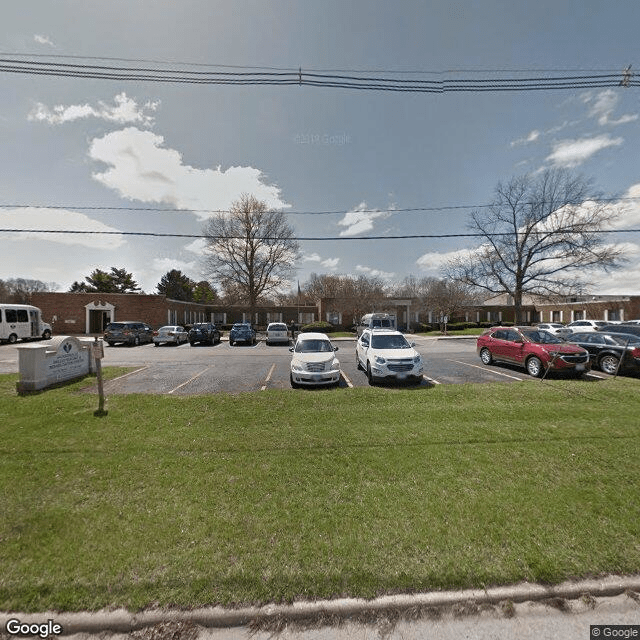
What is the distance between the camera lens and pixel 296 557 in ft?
8.66

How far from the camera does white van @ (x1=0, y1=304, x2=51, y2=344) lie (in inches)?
848

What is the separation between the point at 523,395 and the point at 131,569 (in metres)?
8.19

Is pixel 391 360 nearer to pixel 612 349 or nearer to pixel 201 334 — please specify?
pixel 612 349

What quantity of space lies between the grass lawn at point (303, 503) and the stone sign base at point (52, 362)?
2.12 m

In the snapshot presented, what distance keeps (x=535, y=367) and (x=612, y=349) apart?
121 inches

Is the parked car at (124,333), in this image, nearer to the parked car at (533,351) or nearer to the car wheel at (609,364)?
the parked car at (533,351)

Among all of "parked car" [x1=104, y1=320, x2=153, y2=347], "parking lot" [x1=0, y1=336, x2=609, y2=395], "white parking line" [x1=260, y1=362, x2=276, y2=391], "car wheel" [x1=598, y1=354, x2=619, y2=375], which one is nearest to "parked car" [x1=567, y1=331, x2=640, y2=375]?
"car wheel" [x1=598, y1=354, x2=619, y2=375]

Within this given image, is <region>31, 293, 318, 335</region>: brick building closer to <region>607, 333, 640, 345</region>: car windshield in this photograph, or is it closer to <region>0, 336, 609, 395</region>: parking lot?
<region>0, 336, 609, 395</region>: parking lot

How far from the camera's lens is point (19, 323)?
22391mm

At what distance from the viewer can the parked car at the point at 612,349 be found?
9.83 m

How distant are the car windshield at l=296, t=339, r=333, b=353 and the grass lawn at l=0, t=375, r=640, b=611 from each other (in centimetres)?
376

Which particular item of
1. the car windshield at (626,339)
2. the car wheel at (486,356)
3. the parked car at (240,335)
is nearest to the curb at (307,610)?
A: the car wheel at (486,356)

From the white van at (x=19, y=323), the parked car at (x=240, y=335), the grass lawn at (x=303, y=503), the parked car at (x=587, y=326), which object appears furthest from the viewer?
the parked car at (x=587, y=326)

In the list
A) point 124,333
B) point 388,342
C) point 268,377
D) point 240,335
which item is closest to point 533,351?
point 388,342
